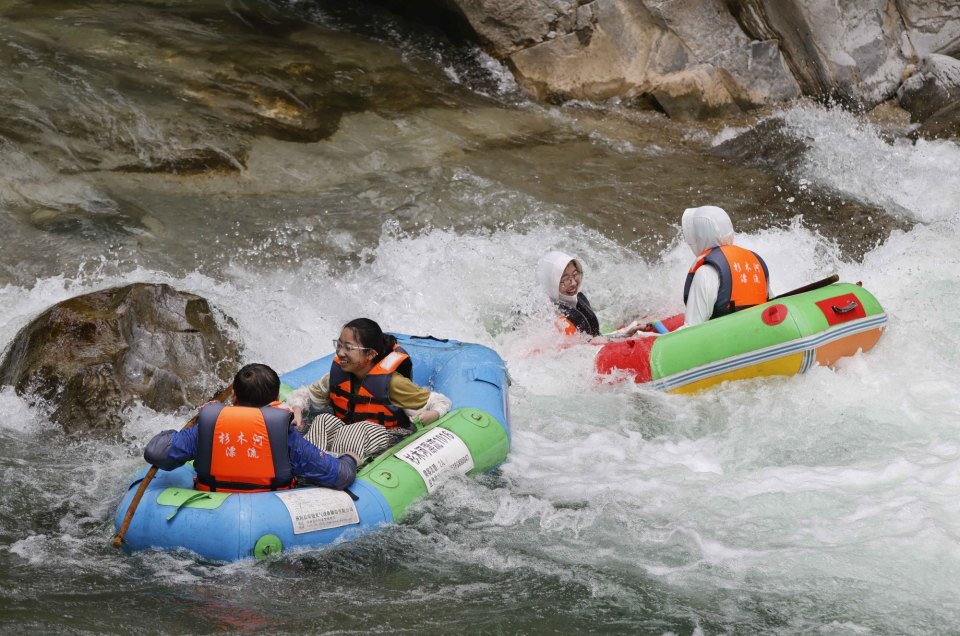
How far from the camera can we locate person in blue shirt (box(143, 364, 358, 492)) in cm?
468

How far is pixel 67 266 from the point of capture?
25.2 feet

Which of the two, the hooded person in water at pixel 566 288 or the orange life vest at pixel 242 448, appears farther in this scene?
the hooded person in water at pixel 566 288

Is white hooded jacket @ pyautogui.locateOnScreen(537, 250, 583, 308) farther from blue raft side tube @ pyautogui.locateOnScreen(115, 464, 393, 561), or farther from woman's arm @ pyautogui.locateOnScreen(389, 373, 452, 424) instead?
blue raft side tube @ pyautogui.locateOnScreen(115, 464, 393, 561)

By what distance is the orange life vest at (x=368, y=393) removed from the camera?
5.46 m

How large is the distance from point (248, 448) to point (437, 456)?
103 cm

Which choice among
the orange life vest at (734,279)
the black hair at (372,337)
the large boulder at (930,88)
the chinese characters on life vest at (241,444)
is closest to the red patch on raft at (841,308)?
the orange life vest at (734,279)

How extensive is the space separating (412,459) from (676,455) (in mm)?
1615

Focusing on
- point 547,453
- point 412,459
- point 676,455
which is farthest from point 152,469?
point 676,455

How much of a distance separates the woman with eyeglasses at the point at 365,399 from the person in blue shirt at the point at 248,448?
0.47 metres

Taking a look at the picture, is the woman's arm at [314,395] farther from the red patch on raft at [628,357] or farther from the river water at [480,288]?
the red patch on raft at [628,357]

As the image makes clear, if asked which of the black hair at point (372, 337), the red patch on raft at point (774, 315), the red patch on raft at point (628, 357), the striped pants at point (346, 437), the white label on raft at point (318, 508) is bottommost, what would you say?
the white label on raft at point (318, 508)

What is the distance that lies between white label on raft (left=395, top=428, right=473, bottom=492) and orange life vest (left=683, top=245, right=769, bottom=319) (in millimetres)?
2094

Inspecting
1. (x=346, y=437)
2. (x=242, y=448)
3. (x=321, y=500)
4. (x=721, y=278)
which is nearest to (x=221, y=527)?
(x=242, y=448)

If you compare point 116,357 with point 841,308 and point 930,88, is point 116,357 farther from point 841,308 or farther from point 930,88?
point 930,88
